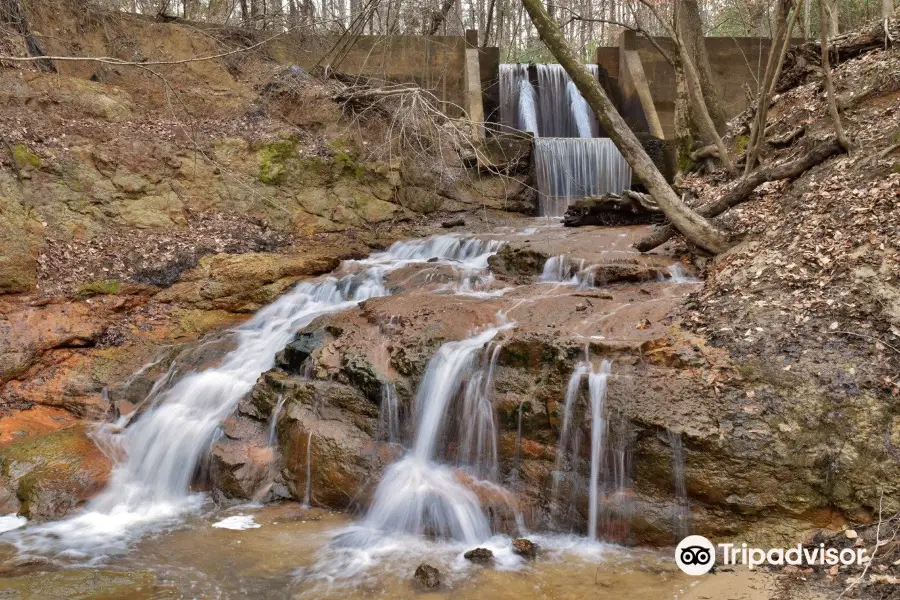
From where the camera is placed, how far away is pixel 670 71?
16453mm

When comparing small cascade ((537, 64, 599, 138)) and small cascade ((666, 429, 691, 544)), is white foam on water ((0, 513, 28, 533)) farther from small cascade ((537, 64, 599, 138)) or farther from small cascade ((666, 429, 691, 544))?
small cascade ((537, 64, 599, 138))

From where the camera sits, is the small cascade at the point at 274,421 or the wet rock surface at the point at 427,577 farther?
the small cascade at the point at 274,421

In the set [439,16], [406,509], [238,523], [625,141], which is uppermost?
[439,16]

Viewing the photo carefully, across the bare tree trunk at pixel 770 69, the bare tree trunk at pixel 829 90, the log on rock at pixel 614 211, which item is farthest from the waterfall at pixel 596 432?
the log on rock at pixel 614 211

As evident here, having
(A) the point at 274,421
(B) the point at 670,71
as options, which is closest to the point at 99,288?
(A) the point at 274,421

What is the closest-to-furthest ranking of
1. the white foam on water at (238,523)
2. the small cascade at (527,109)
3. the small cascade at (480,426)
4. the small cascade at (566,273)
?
the white foam on water at (238,523) < the small cascade at (480,426) < the small cascade at (566,273) < the small cascade at (527,109)

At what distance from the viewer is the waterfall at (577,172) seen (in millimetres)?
13398

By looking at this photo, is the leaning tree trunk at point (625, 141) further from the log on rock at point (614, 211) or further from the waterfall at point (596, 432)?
the waterfall at point (596, 432)

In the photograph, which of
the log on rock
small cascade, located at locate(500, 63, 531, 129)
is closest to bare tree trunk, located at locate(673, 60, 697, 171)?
the log on rock

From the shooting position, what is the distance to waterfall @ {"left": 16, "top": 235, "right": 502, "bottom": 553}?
5.62 metres

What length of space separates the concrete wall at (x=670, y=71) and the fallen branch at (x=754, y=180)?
804cm

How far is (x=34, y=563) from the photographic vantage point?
4941mm

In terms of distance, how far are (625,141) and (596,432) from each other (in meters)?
4.14

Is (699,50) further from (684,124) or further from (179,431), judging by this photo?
(179,431)
